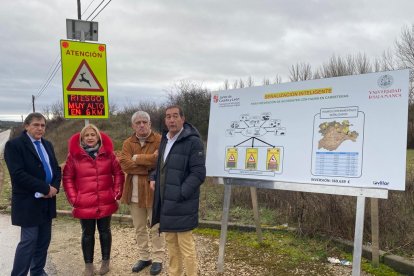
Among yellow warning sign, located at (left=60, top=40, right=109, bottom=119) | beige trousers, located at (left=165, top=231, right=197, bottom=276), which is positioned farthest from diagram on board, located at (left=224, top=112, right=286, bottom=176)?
yellow warning sign, located at (left=60, top=40, right=109, bottom=119)

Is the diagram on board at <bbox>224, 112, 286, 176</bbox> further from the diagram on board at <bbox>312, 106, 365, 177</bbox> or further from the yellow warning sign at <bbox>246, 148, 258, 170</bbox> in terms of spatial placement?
the diagram on board at <bbox>312, 106, 365, 177</bbox>

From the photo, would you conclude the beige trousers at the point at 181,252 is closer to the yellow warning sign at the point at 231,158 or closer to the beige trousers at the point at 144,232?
the beige trousers at the point at 144,232

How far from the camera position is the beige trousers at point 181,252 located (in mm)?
3910

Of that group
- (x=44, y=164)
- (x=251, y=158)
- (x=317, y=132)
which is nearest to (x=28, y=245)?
(x=44, y=164)

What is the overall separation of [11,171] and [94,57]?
2845mm

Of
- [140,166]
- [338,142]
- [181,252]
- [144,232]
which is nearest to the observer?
[338,142]

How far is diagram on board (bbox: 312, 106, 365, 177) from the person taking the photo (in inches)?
140

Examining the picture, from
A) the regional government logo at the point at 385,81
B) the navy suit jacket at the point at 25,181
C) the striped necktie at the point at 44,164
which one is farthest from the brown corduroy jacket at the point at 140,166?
the regional government logo at the point at 385,81

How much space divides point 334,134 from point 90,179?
2.67 metres

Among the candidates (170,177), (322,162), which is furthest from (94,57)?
(322,162)

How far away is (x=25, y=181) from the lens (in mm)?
3918

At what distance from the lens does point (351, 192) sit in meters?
3.53

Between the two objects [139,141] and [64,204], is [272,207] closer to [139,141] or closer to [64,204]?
[139,141]

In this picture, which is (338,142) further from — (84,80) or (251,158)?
(84,80)
